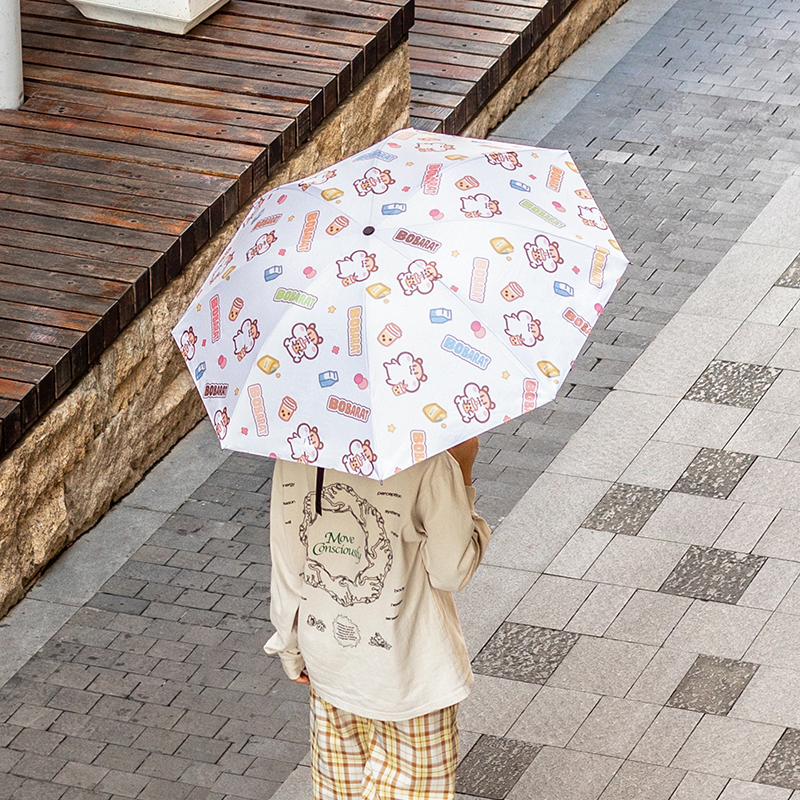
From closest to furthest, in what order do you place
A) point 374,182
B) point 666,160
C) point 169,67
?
point 374,182
point 169,67
point 666,160

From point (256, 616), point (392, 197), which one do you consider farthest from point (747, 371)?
point (392, 197)

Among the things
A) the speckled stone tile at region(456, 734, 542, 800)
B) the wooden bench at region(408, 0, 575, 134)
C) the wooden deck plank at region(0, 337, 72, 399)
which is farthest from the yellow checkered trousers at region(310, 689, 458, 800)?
the wooden bench at region(408, 0, 575, 134)

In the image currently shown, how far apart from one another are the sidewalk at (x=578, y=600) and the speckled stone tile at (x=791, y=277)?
0.01 meters

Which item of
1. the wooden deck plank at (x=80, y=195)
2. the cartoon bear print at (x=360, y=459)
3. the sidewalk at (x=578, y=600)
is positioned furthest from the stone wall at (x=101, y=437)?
the cartoon bear print at (x=360, y=459)

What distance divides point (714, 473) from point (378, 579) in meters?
2.96

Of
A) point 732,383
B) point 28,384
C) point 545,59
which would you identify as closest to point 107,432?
point 28,384

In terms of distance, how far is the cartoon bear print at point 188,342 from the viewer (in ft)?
13.3

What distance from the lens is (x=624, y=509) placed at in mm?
6449

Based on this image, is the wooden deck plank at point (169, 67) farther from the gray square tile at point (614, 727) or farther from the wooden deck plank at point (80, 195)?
the gray square tile at point (614, 727)

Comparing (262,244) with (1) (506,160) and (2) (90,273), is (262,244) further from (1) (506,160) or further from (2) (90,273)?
(2) (90,273)

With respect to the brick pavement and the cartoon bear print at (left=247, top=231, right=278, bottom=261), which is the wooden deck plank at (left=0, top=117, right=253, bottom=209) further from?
the cartoon bear print at (left=247, top=231, right=278, bottom=261)

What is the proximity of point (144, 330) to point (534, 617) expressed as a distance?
2.18m

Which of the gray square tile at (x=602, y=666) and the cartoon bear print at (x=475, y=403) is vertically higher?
the cartoon bear print at (x=475, y=403)

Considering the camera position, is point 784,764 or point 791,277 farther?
point 791,277
